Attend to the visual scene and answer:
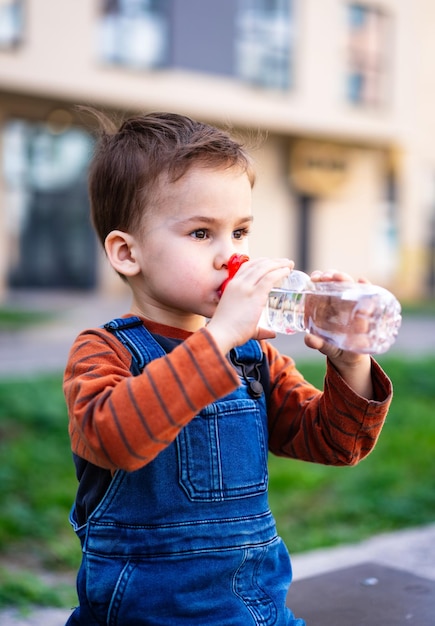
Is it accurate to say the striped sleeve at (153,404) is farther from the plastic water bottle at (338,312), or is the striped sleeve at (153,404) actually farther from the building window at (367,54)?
the building window at (367,54)

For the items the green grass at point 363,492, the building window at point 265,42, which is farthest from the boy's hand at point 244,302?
the building window at point 265,42

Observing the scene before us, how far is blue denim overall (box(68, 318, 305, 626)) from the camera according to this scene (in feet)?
5.01

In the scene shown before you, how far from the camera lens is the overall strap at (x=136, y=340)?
1598mm

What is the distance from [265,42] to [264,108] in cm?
131

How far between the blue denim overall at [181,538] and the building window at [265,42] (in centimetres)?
1376

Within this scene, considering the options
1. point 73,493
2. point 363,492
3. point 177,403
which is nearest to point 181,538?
point 177,403

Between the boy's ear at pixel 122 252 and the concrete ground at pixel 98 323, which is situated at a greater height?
the boy's ear at pixel 122 252

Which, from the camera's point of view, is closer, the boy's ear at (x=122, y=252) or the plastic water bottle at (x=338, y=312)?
the plastic water bottle at (x=338, y=312)

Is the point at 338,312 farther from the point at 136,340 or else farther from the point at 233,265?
the point at 136,340

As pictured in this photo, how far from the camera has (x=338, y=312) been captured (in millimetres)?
1610

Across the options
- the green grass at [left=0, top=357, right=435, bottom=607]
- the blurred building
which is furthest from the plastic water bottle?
the blurred building

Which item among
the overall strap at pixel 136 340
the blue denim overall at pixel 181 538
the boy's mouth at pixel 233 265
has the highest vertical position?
the boy's mouth at pixel 233 265

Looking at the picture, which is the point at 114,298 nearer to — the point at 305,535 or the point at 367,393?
the point at 305,535

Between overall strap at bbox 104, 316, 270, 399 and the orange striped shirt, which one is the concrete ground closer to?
the orange striped shirt
